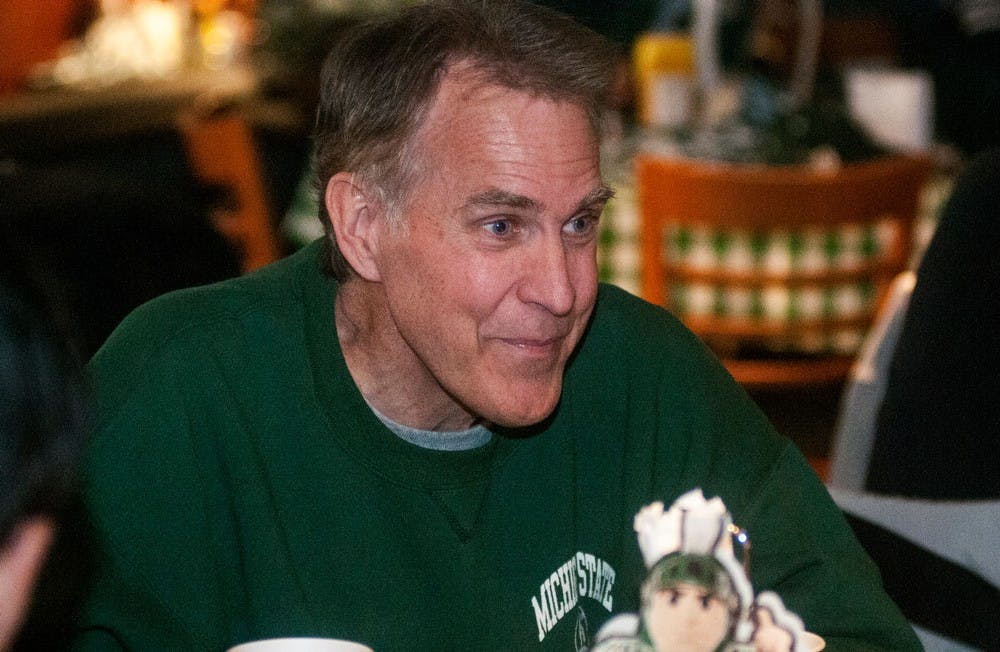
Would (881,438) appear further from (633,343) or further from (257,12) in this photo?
(257,12)

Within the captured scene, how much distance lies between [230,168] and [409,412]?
4.67 feet

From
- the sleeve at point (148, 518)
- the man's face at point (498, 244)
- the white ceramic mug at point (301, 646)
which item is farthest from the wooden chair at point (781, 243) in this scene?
the white ceramic mug at point (301, 646)

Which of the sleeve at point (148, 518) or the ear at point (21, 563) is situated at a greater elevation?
the ear at point (21, 563)

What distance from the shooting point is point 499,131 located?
47.0 inches

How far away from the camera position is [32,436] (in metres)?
0.63

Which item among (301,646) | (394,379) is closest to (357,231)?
(394,379)

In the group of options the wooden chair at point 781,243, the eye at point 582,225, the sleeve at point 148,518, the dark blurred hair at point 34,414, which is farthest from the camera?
the wooden chair at point 781,243

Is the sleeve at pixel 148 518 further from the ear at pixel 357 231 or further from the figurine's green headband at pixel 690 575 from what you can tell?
the figurine's green headband at pixel 690 575

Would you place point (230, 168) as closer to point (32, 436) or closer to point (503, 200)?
point (503, 200)

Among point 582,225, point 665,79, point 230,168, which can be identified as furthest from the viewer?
point 665,79

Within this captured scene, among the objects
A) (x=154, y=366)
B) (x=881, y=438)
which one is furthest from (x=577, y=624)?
(x=881, y=438)

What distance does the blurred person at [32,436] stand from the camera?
2.02ft

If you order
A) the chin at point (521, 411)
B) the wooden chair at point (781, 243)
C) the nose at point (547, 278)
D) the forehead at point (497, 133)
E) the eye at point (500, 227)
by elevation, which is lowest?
the wooden chair at point (781, 243)

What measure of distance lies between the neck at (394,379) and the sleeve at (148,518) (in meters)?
0.19
